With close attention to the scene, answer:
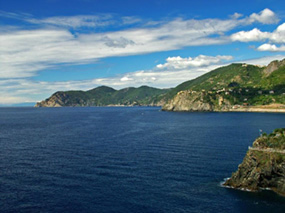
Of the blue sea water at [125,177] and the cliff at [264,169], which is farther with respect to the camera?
the cliff at [264,169]

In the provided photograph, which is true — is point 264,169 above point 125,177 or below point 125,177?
above

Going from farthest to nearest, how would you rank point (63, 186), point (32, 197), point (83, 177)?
1. point (83, 177)
2. point (63, 186)
3. point (32, 197)

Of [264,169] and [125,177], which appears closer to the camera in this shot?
[264,169]

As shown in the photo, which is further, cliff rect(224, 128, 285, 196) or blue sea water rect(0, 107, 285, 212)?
cliff rect(224, 128, 285, 196)

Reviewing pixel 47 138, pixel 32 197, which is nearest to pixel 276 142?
pixel 32 197

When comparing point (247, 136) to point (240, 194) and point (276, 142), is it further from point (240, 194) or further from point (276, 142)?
point (240, 194)

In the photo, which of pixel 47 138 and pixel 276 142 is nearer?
pixel 276 142

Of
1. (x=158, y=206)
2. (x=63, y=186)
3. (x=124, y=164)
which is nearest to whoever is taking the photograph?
(x=158, y=206)

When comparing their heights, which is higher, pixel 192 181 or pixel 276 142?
pixel 276 142
